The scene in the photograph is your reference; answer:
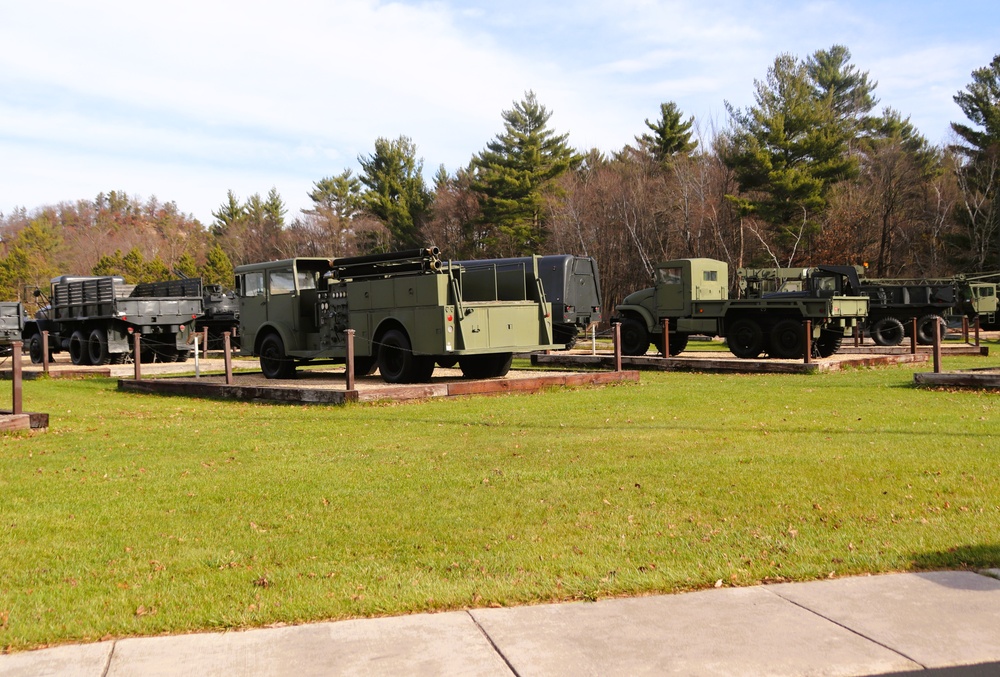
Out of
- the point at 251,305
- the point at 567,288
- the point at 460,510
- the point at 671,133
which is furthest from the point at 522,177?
the point at 460,510

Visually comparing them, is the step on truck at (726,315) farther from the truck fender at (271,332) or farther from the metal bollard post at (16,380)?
the metal bollard post at (16,380)

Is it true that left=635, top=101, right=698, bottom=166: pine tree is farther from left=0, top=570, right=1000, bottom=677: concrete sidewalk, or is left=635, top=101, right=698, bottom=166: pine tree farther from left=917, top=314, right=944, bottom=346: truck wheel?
left=0, top=570, right=1000, bottom=677: concrete sidewalk

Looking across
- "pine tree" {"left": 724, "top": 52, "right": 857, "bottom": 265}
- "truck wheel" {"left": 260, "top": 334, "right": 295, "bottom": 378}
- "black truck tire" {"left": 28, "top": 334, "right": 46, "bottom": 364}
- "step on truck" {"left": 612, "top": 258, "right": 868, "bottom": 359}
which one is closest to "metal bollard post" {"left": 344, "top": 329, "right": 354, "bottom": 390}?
"truck wheel" {"left": 260, "top": 334, "right": 295, "bottom": 378}

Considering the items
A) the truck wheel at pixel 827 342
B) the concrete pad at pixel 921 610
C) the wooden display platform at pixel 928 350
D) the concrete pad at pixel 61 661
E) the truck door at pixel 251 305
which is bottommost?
the concrete pad at pixel 921 610

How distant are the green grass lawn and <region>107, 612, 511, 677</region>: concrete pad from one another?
0.21 meters

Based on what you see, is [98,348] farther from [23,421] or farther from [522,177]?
[522,177]

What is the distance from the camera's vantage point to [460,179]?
71.4m

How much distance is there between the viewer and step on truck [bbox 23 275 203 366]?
26.5 meters

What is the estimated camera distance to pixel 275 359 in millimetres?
19219

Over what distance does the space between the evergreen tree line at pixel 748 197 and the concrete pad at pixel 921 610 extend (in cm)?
4234

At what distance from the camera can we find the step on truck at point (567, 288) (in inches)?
1104

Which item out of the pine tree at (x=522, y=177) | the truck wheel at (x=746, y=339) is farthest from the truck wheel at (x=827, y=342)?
the pine tree at (x=522, y=177)

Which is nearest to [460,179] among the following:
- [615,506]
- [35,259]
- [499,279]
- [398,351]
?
[35,259]

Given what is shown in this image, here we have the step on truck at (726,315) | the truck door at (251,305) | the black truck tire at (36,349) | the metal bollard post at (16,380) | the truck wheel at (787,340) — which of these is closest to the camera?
the metal bollard post at (16,380)
